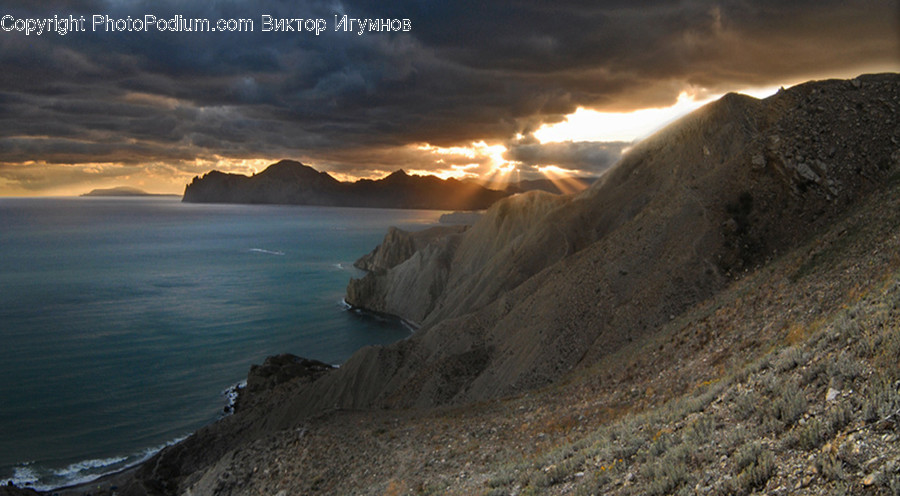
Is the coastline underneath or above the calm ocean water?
underneath

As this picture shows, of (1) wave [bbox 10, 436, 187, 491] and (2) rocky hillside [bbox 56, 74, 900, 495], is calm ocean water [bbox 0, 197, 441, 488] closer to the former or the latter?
(1) wave [bbox 10, 436, 187, 491]

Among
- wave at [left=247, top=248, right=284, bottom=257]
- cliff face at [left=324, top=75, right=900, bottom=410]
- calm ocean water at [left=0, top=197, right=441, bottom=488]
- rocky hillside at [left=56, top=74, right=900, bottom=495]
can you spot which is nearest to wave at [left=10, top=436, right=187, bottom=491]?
calm ocean water at [left=0, top=197, right=441, bottom=488]

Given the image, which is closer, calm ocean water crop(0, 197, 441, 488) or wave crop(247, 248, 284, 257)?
calm ocean water crop(0, 197, 441, 488)

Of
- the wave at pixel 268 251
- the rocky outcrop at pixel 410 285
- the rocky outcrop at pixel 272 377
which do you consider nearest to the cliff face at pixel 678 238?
the rocky outcrop at pixel 272 377

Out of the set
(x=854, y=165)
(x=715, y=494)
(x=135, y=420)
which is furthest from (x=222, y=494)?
(x=854, y=165)

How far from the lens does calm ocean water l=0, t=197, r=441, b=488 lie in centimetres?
3738

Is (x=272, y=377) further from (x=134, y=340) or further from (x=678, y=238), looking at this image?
(x=678, y=238)

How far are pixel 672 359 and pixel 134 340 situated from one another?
6095 centimetres

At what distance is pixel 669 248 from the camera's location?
30.0m

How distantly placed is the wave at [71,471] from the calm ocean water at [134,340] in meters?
0.12

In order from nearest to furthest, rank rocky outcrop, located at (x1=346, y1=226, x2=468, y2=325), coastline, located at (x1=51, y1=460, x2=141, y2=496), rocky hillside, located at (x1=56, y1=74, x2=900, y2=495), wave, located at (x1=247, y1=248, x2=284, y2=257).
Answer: rocky hillside, located at (x1=56, y1=74, x2=900, y2=495)
coastline, located at (x1=51, y1=460, x2=141, y2=496)
rocky outcrop, located at (x1=346, y1=226, x2=468, y2=325)
wave, located at (x1=247, y1=248, x2=284, y2=257)

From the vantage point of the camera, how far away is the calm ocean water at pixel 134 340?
3738cm

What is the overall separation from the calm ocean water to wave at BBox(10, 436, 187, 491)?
117 millimetres

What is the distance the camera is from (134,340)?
58.9 metres
